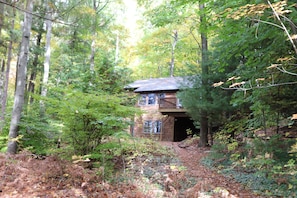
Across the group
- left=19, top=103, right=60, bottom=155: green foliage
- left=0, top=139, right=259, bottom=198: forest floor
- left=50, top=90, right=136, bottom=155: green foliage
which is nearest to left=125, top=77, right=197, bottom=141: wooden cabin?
left=19, top=103, right=60, bottom=155: green foliage

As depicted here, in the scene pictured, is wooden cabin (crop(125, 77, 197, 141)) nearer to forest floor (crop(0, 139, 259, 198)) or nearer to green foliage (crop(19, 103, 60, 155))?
green foliage (crop(19, 103, 60, 155))

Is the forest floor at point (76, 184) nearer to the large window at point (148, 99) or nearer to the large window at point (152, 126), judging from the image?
the large window at point (152, 126)

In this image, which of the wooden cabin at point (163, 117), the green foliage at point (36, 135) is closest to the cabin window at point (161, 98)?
the wooden cabin at point (163, 117)

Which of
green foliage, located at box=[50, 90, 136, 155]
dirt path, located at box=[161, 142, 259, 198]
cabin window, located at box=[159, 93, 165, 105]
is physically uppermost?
cabin window, located at box=[159, 93, 165, 105]

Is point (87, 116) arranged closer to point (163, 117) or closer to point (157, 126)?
point (163, 117)

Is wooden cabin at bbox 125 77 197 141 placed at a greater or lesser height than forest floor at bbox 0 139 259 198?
greater

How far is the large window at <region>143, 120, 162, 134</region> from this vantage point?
69.8ft

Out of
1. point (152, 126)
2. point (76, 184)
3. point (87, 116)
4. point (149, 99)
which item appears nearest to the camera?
point (76, 184)

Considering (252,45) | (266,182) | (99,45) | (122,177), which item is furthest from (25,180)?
(99,45)

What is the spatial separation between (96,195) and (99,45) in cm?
1367

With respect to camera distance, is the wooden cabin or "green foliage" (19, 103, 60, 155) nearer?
"green foliage" (19, 103, 60, 155)

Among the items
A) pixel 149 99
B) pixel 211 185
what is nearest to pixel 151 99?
pixel 149 99

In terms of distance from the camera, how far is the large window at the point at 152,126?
69.8 feet

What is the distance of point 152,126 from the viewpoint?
2172 centimetres
